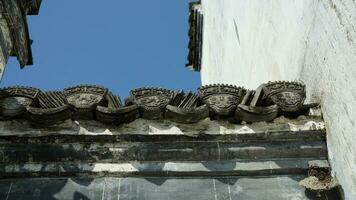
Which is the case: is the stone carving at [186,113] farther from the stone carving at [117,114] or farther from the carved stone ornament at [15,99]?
the carved stone ornament at [15,99]

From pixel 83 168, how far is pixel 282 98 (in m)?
2.00

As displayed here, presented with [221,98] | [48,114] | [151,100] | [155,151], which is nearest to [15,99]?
[48,114]

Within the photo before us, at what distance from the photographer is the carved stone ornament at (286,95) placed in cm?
583

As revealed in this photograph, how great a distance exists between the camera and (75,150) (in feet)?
17.6

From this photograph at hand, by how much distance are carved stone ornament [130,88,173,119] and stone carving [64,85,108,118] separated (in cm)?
32

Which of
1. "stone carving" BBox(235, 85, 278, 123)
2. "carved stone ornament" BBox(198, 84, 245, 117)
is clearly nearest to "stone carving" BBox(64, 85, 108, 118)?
"carved stone ornament" BBox(198, 84, 245, 117)

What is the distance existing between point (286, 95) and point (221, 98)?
64cm

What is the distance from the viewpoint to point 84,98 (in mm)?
5738

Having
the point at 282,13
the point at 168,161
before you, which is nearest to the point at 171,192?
the point at 168,161

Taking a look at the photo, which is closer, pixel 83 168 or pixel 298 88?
pixel 83 168

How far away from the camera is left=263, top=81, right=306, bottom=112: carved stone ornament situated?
19.1 ft

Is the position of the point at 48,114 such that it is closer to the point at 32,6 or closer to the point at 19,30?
the point at 19,30

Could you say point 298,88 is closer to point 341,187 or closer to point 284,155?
point 284,155

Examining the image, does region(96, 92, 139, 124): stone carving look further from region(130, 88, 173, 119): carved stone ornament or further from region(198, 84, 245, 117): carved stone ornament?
region(198, 84, 245, 117): carved stone ornament
